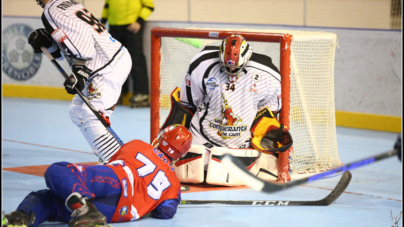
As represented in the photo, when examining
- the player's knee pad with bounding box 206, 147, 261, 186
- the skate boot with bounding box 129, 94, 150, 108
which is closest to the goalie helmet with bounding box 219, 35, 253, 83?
the player's knee pad with bounding box 206, 147, 261, 186

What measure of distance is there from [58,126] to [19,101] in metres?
2.40

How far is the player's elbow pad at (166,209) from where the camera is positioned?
10.3 ft

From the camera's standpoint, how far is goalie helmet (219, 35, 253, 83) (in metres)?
3.96

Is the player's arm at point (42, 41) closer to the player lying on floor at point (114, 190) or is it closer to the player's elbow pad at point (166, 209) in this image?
the player lying on floor at point (114, 190)

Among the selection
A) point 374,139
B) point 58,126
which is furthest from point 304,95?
point 58,126

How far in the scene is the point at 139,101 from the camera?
27.3 ft

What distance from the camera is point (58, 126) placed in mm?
6711

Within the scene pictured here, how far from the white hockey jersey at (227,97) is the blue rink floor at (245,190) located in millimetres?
458

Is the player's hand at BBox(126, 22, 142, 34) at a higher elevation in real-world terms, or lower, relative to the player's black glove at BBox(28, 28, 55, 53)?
lower

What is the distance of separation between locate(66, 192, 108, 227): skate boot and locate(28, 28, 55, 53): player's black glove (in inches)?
68.5

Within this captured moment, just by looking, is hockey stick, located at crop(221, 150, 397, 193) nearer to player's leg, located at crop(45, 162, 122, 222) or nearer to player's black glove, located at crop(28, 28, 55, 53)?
player's leg, located at crop(45, 162, 122, 222)

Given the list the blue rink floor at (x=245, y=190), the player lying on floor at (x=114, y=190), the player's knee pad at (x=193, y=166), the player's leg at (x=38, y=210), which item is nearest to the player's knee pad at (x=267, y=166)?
the blue rink floor at (x=245, y=190)

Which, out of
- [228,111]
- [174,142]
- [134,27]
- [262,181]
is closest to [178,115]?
[228,111]

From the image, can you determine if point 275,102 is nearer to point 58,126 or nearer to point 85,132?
point 85,132
